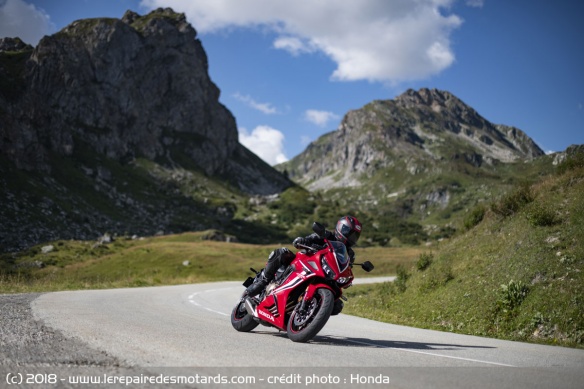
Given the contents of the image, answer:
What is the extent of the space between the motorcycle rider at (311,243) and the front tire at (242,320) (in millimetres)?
525

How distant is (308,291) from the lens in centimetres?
856

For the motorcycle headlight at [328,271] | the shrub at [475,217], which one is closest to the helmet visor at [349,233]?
the motorcycle headlight at [328,271]

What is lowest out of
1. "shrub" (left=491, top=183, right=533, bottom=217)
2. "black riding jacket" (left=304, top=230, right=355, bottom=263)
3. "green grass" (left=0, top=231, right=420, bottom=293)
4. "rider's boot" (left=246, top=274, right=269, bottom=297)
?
"green grass" (left=0, top=231, right=420, bottom=293)

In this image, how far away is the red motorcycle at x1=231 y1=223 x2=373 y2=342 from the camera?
8.34 m

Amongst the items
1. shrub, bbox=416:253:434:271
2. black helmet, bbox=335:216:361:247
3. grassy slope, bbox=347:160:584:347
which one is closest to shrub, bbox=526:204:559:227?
grassy slope, bbox=347:160:584:347

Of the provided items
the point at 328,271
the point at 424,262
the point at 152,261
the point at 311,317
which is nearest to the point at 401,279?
the point at 424,262

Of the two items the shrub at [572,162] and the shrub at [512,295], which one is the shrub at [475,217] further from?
the shrub at [512,295]

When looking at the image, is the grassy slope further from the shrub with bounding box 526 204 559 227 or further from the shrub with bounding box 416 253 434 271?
the shrub with bounding box 416 253 434 271

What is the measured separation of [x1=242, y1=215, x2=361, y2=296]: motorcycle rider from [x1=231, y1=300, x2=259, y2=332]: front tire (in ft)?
1.72

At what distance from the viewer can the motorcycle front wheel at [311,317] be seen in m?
8.16

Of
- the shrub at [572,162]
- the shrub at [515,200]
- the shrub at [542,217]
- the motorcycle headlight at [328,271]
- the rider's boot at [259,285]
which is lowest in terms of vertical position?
the rider's boot at [259,285]

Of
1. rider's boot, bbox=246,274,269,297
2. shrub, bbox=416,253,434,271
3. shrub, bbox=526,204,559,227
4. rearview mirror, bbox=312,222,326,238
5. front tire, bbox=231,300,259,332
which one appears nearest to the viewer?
rearview mirror, bbox=312,222,326,238

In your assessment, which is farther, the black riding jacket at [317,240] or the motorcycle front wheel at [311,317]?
the black riding jacket at [317,240]

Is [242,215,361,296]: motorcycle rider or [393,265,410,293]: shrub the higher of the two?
[242,215,361,296]: motorcycle rider
